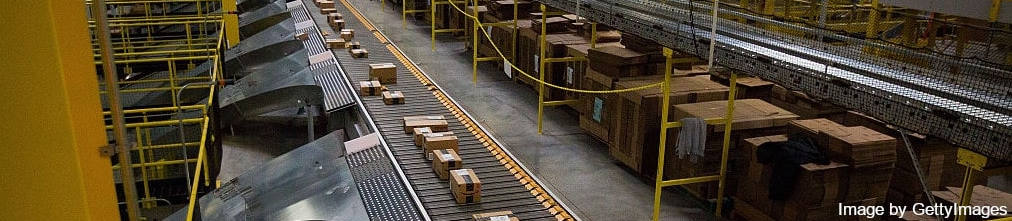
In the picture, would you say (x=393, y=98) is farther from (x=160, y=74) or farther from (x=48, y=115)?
(x=48, y=115)

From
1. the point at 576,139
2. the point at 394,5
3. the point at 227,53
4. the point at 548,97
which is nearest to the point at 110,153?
the point at 576,139

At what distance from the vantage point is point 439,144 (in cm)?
746

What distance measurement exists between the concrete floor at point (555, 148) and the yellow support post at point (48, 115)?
15.3 feet

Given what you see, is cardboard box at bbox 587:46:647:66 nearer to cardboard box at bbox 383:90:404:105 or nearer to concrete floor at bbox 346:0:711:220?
concrete floor at bbox 346:0:711:220

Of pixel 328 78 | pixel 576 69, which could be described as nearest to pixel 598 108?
pixel 576 69

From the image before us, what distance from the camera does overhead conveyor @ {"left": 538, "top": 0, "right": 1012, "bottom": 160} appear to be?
4227 mm

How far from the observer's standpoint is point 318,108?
38.8ft

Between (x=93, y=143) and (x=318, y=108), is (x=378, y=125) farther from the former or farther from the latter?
(x=93, y=143)

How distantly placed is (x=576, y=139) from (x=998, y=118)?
6.20 metres

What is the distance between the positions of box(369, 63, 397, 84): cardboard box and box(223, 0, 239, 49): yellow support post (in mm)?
6075

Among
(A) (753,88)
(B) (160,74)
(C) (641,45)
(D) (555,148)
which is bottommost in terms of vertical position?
(D) (555,148)

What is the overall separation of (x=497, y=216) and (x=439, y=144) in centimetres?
165

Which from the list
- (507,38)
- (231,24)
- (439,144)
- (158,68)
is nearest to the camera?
(439,144)

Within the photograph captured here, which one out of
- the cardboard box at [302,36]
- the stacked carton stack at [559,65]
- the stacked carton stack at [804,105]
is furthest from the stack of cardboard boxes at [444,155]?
the cardboard box at [302,36]
